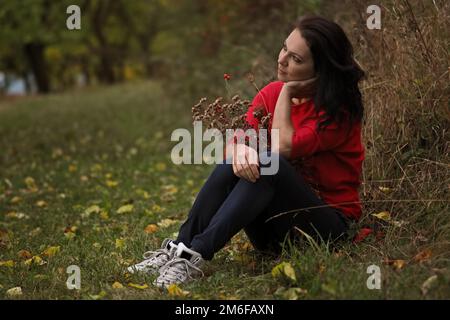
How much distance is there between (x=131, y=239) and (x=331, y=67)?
1.75 m

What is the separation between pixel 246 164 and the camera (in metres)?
3.10

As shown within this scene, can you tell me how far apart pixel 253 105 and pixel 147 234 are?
130cm

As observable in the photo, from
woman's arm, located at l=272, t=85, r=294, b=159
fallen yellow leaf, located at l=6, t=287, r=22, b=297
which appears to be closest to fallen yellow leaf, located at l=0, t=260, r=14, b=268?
fallen yellow leaf, located at l=6, t=287, r=22, b=297

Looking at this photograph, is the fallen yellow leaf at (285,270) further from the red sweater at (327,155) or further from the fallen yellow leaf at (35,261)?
the fallen yellow leaf at (35,261)

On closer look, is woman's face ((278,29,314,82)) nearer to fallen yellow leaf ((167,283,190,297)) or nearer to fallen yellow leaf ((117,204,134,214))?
fallen yellow leaf ((167,283,190,297))

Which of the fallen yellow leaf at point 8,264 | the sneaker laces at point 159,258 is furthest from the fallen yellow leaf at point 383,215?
the fallen yellow leaf at point 8,264

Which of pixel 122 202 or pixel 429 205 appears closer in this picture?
pixel 429 205

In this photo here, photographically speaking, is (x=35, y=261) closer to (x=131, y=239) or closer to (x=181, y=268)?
(x=131, y=239)

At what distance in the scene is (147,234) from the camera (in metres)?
4.34

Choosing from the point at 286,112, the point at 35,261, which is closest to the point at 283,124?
the point at 286,112

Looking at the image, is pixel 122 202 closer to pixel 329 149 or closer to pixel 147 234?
pixel 147 234

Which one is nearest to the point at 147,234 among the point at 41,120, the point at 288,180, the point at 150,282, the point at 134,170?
the point at 150,282

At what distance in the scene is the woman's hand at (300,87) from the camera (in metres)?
3.20

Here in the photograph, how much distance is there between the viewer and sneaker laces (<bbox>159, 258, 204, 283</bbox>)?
3.20m
